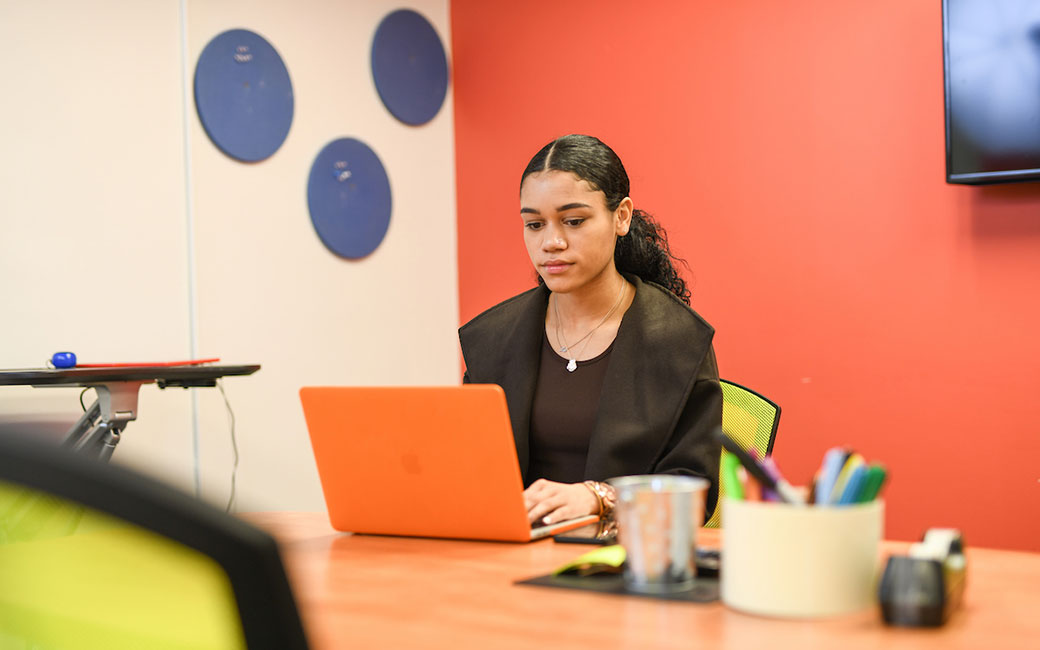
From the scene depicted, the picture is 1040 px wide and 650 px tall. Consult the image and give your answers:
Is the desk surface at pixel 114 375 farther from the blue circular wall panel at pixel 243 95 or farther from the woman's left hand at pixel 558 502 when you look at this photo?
the woman's left hand at pixel 558 502

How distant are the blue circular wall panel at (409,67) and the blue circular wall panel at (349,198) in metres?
0.25

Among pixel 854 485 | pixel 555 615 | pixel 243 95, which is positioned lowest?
pixel 555 615

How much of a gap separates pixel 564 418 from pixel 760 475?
994 millimetres

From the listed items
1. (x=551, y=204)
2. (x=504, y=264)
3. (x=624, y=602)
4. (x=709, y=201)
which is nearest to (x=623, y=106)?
(x=709, y=201)

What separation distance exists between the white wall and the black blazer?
968 millimetres

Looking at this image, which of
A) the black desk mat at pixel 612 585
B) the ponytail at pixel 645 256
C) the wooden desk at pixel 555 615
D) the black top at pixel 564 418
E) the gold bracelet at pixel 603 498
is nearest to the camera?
the wooden desk at pixel 555 615

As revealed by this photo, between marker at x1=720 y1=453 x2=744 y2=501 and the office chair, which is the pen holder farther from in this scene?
the office chair

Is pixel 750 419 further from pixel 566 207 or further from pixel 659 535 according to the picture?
pixel 659 535

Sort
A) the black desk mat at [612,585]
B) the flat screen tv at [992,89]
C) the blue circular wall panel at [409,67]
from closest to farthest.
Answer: the black desk mat at [612,585]
the flat screen tv at [992,89]
the blue circular wall panel at [409,67]

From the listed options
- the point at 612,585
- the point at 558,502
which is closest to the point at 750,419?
the point at 558,502

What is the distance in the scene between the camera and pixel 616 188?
1.99 m

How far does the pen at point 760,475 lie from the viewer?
2.90 ft

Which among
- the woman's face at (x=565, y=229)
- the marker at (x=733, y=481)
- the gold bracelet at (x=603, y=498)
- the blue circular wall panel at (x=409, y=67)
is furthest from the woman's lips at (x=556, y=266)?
the blue circular wall panel at (x=409, y=67)

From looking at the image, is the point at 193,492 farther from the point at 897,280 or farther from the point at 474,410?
the point at 897,280
